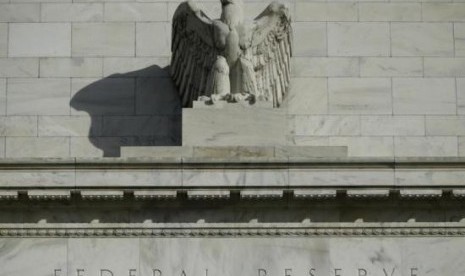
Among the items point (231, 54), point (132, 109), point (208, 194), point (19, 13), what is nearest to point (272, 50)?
point (231, 54)

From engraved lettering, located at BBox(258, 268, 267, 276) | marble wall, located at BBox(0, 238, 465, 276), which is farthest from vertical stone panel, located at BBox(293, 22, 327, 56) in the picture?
engraved lettering, located at BBox(258, 268, 267, 276)

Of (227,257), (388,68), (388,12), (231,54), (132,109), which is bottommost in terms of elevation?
(227,257)

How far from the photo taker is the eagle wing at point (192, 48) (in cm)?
3294

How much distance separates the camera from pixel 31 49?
114 ft

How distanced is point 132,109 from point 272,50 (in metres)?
2.80

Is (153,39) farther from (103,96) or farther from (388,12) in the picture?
(388,12)

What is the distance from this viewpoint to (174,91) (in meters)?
34.2

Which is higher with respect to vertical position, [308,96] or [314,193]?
[308,96]

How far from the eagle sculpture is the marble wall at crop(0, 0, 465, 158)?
77cm

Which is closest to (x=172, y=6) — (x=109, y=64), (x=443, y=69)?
(x=109, y=64)

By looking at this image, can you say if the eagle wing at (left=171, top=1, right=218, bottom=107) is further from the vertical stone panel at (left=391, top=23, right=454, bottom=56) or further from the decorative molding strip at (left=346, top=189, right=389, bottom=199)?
the vertical stone panel at (left=391, top=23, right=454, bottom=56)

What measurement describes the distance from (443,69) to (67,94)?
6762 millimetres

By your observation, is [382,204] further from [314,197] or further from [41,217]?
[41,217]

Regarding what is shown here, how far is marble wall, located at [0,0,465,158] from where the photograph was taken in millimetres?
33844
